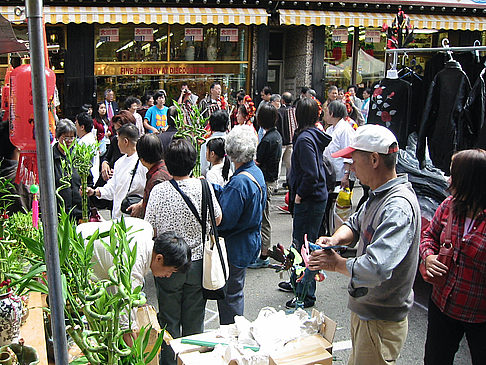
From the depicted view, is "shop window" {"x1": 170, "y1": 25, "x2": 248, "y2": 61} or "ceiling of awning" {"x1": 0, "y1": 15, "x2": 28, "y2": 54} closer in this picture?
"ceiling of awning" {"x1": 0, "y1": 15, "x2": 28, "y2": 54}


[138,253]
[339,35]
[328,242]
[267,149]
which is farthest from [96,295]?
[339,35]

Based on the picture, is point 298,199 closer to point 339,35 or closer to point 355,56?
Answer: point 339,35

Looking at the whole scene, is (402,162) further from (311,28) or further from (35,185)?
(311,28)

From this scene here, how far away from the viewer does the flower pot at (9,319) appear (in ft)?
7.22

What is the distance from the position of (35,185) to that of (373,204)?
6.36ft

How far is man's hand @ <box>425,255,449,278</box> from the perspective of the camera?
9.54 ft

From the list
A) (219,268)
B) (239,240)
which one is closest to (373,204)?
(219,268)

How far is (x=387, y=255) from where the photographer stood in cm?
249

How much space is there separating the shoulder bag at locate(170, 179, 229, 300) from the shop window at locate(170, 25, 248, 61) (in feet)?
35.1

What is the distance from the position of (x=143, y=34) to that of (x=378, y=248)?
38.7ft

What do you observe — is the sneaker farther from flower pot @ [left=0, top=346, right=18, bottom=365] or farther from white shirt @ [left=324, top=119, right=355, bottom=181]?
flower pot @ [left=0, top=346, right=18, bottom=365]

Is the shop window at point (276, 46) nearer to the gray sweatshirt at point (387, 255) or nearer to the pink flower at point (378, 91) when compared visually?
the pink flower at point (378, 91)

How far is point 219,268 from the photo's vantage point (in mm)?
3432

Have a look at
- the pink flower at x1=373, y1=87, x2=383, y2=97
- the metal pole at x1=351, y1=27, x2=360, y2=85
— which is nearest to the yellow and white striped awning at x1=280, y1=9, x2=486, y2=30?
the metal pole at x1=351, y1=27, x2=360, y2=85
